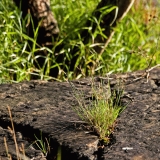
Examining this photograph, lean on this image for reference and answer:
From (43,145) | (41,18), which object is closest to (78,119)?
(43,145)

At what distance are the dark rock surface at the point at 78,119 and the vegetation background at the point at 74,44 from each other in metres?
0.41

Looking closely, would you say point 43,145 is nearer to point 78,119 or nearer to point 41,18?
point 78,119

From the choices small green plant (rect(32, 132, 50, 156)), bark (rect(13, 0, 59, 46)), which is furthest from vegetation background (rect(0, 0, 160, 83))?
small green plant (rect(32, 132, 50, 156))

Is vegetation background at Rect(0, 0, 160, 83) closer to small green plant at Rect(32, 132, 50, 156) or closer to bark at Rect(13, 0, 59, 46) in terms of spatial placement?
bark at Rect(13, 0, 59, 46)

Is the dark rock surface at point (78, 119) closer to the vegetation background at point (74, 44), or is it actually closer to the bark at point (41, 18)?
the vegetation background at point (74, 44)

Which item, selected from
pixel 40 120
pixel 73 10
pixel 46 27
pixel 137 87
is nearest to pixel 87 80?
pixel 137 87

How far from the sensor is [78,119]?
3072mm

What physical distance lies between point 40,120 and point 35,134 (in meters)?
0.14

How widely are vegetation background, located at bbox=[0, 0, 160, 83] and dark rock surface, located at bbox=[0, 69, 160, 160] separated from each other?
41 centimetres

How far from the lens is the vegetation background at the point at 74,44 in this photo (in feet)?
14.2

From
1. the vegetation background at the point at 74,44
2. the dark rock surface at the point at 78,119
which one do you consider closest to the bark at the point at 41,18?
the vegetation background at the point at 74,44

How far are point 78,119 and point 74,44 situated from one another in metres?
1.55

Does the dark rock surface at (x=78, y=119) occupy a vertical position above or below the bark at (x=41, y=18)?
below

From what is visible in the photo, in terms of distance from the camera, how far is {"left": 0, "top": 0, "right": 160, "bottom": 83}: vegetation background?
4.34m
